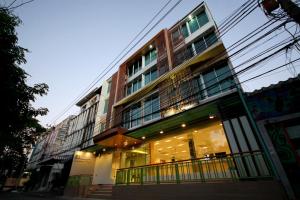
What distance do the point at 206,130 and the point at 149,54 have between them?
1197cm

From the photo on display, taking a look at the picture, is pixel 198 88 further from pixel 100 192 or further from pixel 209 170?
pixel 100 192

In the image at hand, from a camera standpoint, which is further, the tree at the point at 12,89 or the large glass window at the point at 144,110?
the large glass window at the point at 144,110

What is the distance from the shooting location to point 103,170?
16484mm

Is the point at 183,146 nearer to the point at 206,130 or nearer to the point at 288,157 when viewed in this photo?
the point at 206,130

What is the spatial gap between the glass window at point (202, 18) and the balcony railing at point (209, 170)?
39.4ft

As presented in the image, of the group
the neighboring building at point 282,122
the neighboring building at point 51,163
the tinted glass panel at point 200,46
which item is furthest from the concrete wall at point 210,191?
the neighboring building at point 51,163

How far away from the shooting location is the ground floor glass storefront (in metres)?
10.8

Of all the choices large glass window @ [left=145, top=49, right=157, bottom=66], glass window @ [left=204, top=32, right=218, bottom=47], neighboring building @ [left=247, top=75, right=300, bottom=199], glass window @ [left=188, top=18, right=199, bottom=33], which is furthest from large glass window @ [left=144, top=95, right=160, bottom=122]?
neighboring building @ [left=247, top=75, right=300, bottom=199]

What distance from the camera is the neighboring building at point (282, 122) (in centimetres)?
661

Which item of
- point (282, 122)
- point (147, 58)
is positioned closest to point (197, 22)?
point (147, 58)

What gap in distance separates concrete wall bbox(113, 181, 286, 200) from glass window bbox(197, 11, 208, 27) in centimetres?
1315

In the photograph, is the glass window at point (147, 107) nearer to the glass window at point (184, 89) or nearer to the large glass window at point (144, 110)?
the large glass window at point (144, 110)

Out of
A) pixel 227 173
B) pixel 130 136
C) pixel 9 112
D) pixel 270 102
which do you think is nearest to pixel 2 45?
pixel 9 112

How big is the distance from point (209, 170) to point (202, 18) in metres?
13.4
